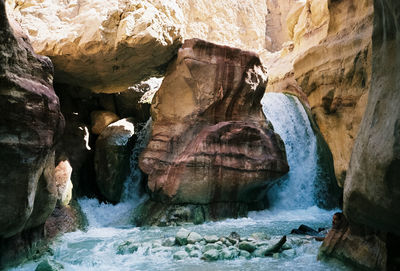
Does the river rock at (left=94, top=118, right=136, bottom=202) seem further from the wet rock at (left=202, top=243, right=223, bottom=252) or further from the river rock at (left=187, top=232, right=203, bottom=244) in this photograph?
the wet rock at (left=202, top=243, right=223, bottom=252)

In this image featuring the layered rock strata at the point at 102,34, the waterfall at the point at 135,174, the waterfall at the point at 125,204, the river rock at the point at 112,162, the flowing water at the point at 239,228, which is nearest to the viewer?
the flowing water at the point at 239,228

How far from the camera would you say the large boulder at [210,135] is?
8773mm

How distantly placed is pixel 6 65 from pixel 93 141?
24.8ft

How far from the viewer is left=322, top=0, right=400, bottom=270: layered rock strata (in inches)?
107

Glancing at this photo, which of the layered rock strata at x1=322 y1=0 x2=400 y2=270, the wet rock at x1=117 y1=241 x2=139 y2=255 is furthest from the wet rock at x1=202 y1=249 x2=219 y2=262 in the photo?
the layered rock strata at x1=322 y1=0 x2=400 y2=270

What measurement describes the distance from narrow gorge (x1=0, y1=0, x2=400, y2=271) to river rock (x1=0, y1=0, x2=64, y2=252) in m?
0.02

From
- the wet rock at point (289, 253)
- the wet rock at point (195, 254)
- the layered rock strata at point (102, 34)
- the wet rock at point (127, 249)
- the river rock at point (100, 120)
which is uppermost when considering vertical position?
the layered rock strata at point (102, 34)

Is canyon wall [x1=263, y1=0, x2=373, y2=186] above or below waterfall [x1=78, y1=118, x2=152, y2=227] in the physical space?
above

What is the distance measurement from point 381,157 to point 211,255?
3.00m

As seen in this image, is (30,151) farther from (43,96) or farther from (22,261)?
(22,261)

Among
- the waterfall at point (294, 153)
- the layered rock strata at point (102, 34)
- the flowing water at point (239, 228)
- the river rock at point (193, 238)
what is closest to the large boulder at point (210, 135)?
the layered rock strata at point (102, 34)

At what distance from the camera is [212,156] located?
29.0 ft

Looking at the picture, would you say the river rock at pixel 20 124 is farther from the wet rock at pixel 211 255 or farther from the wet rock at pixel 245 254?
the wet rock at pixel 245 254

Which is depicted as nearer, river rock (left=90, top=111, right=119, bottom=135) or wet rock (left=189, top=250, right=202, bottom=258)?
wet rock (left=189, top=250, right=202, bottom=258)
